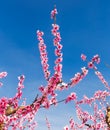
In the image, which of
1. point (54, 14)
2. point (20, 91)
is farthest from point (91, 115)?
point (54, 14)

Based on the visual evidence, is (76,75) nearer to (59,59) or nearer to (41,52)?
(59,59)

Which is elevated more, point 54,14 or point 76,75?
point 54,14

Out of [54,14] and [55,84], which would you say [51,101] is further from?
[54,14]

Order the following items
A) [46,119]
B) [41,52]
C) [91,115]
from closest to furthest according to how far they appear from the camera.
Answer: [41,52] < [91,115] < [46,119]

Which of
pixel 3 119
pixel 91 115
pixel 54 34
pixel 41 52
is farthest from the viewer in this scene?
pixel 91 115

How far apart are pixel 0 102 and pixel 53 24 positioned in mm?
3048

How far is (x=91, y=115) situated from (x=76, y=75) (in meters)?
18.2

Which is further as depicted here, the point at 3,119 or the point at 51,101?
the point at 51,101

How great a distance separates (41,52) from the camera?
429 inches

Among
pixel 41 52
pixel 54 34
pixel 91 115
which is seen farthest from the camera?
pixel 91 115

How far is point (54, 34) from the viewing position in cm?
1002

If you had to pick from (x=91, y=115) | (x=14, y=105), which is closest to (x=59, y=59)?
(x=14, y=105)

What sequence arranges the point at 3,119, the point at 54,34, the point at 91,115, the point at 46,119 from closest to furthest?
the point at 3,119 → the point at 54,34 → the point at 91,115 → the point at 46,119

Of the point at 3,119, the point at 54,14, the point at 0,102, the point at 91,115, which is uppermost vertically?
the point at 91,115
